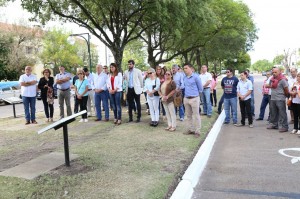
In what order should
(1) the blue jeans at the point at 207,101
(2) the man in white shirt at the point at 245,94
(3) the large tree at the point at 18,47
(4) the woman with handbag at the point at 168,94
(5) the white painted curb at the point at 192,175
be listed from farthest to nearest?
(3) the large tree at the point at 18,47, (1) the blue jeans at the point at 207,101, (2) the man in white shirt at the point at 245,94, (4) the woman with handbag at the point at 168,94, (5) the white painted curb at the point at 192,175

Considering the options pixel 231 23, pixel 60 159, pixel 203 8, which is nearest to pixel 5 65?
pixel 231 23

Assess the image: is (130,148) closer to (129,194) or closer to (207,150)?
(207,150)

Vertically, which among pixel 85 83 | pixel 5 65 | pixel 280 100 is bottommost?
pixel 280 100

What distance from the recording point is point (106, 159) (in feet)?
18.9

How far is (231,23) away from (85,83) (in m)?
16.0

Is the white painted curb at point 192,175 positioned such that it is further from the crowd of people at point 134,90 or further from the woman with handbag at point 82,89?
the woman with handbag at point 82,89

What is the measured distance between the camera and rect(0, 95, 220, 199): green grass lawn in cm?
426

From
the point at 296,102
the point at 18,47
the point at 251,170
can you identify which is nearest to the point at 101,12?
the point at 296,102

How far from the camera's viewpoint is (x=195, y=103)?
7.94m

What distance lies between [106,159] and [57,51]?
184 ft

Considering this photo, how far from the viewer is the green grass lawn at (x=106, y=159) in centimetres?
426

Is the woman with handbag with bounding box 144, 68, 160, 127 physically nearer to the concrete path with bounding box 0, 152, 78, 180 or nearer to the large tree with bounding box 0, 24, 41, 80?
the concrete path with bounding box 0, 152, 78, 180

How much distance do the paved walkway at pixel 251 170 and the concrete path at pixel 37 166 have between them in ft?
7.92

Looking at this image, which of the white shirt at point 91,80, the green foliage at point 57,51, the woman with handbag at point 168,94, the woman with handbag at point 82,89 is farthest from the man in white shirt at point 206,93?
the green foliage at point 57,51
